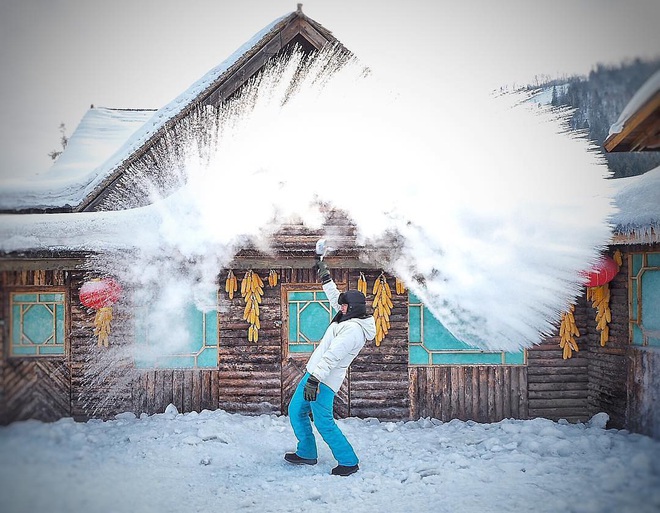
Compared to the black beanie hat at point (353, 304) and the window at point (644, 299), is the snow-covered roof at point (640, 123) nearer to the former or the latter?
the window at point (644, 299)

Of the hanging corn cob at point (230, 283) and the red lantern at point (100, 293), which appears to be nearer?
the red lantern at point (100, 293)

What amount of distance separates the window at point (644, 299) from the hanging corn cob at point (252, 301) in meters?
3.95

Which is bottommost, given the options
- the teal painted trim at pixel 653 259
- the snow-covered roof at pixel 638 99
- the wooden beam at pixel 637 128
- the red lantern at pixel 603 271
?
the red lantern at pixel 603 271

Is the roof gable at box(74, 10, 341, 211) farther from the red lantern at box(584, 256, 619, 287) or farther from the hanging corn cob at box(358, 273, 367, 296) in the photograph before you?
the red lantern at box(584, 256, 619, 287)

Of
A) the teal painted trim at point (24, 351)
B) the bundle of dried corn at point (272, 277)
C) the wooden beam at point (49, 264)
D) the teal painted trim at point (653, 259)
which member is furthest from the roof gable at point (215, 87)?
the teal painted trim at point (653, 259)

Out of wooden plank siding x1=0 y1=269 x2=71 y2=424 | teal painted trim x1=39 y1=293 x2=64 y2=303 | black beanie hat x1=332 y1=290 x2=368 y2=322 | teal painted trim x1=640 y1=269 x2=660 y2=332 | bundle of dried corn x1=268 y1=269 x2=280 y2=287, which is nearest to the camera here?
wooden plank siding x1=0 y1=269 x2=71 y2=424

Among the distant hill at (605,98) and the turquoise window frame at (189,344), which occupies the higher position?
the distant hill at (605,98)

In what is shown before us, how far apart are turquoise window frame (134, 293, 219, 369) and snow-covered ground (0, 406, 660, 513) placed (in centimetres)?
70

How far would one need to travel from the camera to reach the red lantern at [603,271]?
227 inches

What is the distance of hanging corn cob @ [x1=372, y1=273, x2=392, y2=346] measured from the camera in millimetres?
6441

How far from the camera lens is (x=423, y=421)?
638cm

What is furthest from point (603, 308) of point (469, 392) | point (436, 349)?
point (436, 349)

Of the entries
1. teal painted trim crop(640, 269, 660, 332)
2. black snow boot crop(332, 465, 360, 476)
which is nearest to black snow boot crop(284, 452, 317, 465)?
black snow boot crop(332, 465, 360, 476)

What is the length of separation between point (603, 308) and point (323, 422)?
11.4 feet
